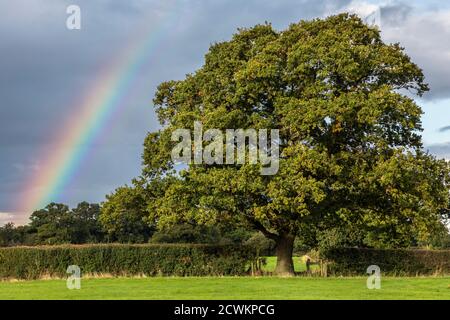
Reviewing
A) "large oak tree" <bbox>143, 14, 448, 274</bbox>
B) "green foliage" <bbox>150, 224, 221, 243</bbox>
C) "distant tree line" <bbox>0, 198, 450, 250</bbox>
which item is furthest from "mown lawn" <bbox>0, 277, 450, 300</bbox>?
"green foliage" <bbox>150, 224, 221, 243</bbox>

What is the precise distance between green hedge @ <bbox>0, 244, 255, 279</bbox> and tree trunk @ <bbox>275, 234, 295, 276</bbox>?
2.18 meters

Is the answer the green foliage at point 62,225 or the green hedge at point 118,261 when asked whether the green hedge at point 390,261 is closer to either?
the green hedge at point 118,261

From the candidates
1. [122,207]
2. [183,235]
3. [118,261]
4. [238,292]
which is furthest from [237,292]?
[183,235]

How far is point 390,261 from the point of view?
4050 centimetres

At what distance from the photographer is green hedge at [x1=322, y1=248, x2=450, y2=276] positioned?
130 feet

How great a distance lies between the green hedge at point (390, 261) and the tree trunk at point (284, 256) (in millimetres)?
2834

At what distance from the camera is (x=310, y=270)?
40.5m

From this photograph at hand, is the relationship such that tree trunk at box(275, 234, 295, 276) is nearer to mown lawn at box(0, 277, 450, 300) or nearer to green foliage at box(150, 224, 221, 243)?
mown lawn at box(0, 277, 450, 300)

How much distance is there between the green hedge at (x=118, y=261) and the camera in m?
37.6

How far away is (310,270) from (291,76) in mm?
12887

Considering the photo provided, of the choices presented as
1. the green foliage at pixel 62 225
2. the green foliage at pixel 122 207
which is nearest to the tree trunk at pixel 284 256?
the green foliage at pixel 122 207

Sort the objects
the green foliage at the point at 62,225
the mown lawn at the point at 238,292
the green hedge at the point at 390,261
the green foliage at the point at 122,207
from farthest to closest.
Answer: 1. the green foliage at the point at 62,225
2. the green hedge at the point at 390,261
3. the green foliage at the point at 122,207
4. the mown lawn at the point at 238,292
